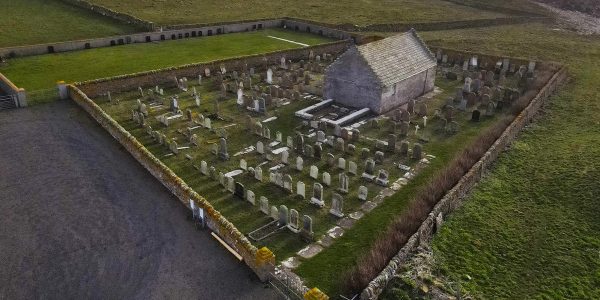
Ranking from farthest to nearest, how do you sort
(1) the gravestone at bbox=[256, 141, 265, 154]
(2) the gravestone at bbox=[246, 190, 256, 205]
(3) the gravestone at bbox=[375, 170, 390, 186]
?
(1) the gravestone at bbox=[256, 141, 265, 154], (3) the gravestone at bbox=[375, 170, 390, 186], (2) the gravestone at bbox=[246, 190, 256, 205]

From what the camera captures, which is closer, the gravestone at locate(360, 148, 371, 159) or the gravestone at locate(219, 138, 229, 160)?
the gravestone at locate(219, 138, 229, 160)

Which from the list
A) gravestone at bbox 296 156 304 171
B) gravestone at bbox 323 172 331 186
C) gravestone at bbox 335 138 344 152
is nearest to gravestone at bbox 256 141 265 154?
gravestone at bbox 296 156 304 171

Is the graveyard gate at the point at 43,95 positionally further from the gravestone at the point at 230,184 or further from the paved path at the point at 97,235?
the gravestone at the point at 230,184

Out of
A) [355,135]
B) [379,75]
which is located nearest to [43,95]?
[355,135]

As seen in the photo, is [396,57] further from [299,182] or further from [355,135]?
[299,182]

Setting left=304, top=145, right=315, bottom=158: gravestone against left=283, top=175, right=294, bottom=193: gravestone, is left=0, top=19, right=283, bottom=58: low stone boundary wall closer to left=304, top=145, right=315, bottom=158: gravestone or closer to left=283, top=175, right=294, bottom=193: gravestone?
left=304, top=145, right=315, bottom=158: gravestone

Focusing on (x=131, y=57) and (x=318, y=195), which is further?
(x=131, y=57)

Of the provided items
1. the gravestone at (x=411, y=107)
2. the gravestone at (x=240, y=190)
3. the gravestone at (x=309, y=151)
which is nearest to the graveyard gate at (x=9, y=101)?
the gravestone at (x=240, y=190)
